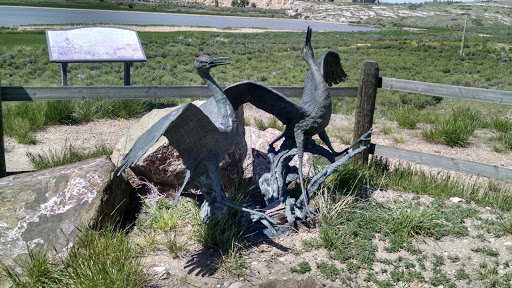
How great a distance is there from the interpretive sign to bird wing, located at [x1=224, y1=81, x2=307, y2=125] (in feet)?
21.5

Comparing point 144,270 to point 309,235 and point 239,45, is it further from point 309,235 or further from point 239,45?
point 239,45

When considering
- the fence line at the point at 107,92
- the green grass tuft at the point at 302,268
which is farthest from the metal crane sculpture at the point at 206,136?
the fence line at the point at 107,92

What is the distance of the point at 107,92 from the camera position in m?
6.76

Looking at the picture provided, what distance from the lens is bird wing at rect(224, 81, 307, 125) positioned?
4.61 metres

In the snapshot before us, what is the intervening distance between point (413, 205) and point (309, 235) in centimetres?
143

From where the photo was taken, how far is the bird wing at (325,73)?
4.98 m

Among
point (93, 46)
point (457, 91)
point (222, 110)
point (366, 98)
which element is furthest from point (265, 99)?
point (93, 46)

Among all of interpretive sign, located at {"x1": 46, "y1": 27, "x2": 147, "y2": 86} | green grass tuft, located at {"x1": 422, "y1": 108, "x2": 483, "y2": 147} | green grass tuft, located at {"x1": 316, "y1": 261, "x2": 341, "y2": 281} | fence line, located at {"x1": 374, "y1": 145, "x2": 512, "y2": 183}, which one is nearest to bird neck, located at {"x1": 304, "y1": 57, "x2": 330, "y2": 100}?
green grass tuft, located at {"x1": 316, "y1": 261, "x2": 341, "y2": 281}

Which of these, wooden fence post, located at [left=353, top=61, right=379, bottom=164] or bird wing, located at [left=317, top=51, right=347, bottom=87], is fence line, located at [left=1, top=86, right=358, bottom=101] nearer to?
wooden fence post, located at [left=353, top=61, right=379, bottom=164]

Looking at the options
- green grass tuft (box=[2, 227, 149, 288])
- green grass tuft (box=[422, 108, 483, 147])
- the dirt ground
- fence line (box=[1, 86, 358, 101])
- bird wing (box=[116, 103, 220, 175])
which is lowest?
the dirt ground

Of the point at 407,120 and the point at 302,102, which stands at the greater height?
the point at 302,102

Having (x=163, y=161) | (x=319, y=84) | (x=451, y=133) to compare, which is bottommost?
(x=451, y=133)

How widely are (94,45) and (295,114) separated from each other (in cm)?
716

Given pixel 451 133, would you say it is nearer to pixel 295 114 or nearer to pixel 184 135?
pixel 295 114
